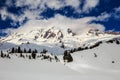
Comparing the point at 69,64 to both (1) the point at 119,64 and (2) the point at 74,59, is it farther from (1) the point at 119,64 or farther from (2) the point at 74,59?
(1) the point at 119,64

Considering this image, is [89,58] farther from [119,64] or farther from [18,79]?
[18,79]

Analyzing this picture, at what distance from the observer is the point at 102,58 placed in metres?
197

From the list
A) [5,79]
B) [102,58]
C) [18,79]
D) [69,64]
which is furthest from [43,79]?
[102,58]

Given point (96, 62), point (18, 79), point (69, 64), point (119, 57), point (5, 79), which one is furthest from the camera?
point (119, 57)

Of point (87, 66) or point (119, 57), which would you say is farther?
point (119, 57)

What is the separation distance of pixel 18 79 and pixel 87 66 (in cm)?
9899

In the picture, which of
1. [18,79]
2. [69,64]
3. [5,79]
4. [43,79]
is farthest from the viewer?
[69,64]

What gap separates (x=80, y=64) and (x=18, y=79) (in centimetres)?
9985

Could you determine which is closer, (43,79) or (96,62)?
(43,79)

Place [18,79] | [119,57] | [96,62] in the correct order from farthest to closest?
1. [119,57]
2. [96,62]
3. [18,79]

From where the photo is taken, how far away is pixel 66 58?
18600 cm

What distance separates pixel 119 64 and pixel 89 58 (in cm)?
2457

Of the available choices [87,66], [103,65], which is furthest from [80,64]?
[103,65]

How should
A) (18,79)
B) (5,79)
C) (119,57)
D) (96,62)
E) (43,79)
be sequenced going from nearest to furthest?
(5,79) < (18,79) < (43,79) < (96,62) < (119,57)
